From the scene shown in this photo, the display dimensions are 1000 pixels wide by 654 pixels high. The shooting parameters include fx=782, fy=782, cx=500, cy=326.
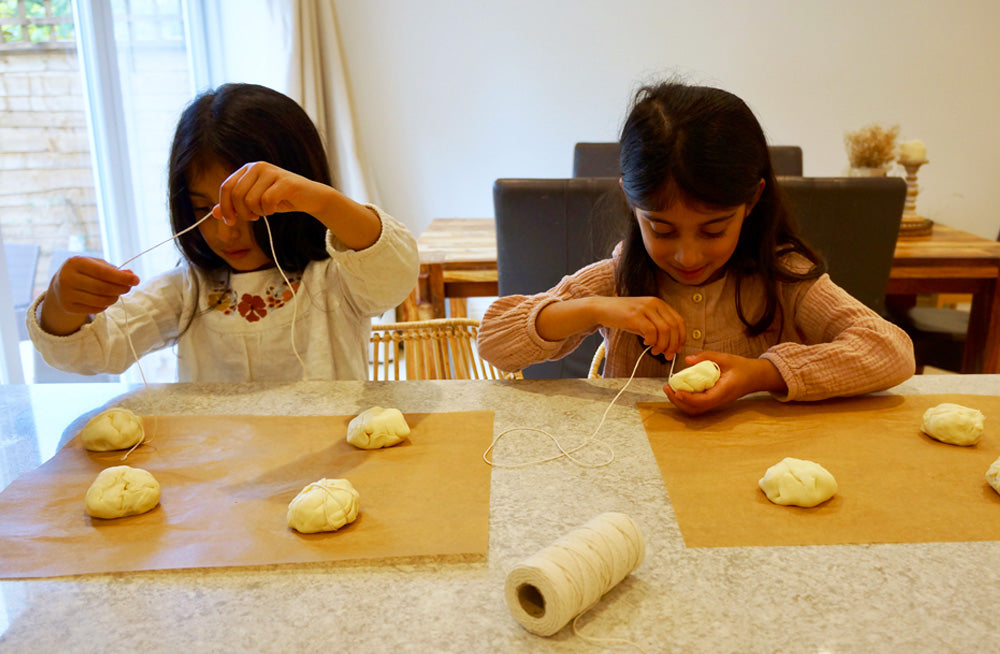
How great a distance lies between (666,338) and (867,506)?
1.11 ft

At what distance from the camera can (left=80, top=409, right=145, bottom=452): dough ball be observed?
2.92ft

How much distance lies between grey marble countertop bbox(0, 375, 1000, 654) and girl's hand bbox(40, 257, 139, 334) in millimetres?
414

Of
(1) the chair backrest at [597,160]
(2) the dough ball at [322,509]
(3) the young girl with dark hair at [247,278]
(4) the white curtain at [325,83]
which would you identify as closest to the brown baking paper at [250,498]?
(2) the dough ball at [322,509]

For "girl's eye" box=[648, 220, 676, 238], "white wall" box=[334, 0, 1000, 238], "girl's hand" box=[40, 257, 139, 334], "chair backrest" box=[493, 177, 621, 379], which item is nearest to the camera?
"girl's hand" box=[40, 257, 139, 334]

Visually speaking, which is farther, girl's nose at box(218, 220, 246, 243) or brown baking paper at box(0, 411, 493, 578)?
girl's nose at box(218, 220, 246, 243)

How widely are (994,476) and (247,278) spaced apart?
3.43ft

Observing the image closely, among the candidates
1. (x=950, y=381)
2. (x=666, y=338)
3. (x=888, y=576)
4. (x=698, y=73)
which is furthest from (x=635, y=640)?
(x=698, y=73)

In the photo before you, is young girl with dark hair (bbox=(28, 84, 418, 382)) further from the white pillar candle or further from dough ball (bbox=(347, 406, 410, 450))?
the white pillar candle

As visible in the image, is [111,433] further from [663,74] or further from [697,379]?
[663,74]

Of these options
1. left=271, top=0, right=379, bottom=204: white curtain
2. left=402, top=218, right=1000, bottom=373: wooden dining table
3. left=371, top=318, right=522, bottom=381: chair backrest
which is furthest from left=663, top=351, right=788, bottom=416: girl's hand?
left=271, top=0, right=379, bottom=204: white curtain

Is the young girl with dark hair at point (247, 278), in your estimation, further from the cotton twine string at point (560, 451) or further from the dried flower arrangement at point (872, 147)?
the dried flower arrangement at point (872, 147)

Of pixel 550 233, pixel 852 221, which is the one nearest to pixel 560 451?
pixel 550 233

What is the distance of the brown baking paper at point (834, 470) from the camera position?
70cm

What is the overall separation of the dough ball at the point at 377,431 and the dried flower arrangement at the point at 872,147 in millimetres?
2016
